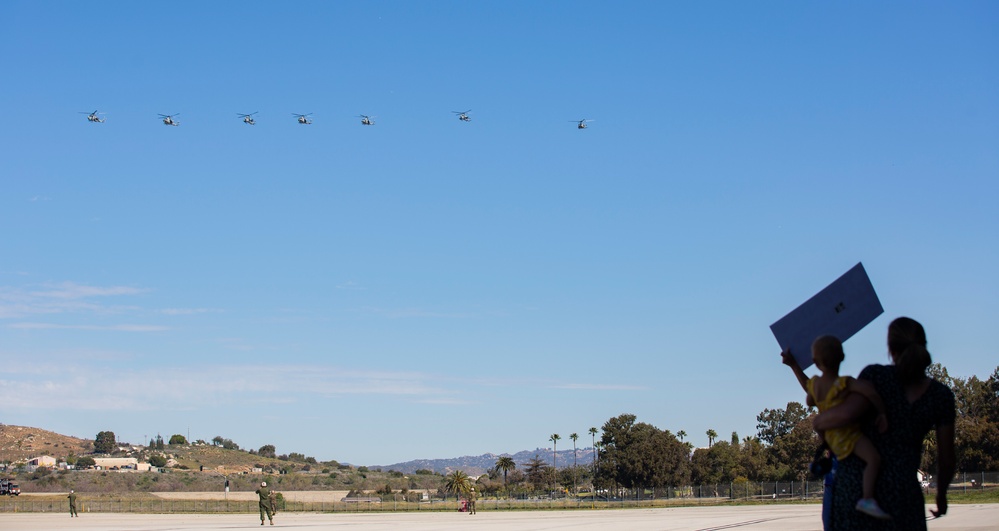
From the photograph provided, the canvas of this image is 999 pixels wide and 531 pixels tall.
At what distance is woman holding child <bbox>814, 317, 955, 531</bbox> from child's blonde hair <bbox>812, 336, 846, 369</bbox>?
223mm

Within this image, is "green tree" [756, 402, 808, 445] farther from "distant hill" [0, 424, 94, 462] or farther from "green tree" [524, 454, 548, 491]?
"distant hill" [0, 424, 94, 462]

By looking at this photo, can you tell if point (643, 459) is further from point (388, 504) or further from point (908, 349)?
point (908, 349)

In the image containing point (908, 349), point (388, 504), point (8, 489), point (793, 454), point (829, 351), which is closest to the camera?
point (908, 349)

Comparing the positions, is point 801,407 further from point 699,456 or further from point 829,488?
point 829,488

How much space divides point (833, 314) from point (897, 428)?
1.06 metres

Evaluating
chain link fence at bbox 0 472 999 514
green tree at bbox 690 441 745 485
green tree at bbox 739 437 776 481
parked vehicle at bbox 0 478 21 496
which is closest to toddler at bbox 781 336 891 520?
chain link fence at bbox 0 472 999 514

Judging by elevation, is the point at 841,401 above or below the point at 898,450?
above

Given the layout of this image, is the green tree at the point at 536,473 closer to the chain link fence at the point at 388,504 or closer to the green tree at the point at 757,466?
the green tree at the point at 757,466

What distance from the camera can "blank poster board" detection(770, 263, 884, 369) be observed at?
5.67 metres

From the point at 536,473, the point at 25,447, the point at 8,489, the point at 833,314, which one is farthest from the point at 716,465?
the point at 25,447

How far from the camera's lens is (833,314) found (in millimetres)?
5676

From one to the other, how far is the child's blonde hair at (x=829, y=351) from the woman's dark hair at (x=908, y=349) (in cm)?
28

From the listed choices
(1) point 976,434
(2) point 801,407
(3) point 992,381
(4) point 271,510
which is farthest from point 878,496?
(2) point 801,407

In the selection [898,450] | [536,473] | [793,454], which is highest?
[898,450]
